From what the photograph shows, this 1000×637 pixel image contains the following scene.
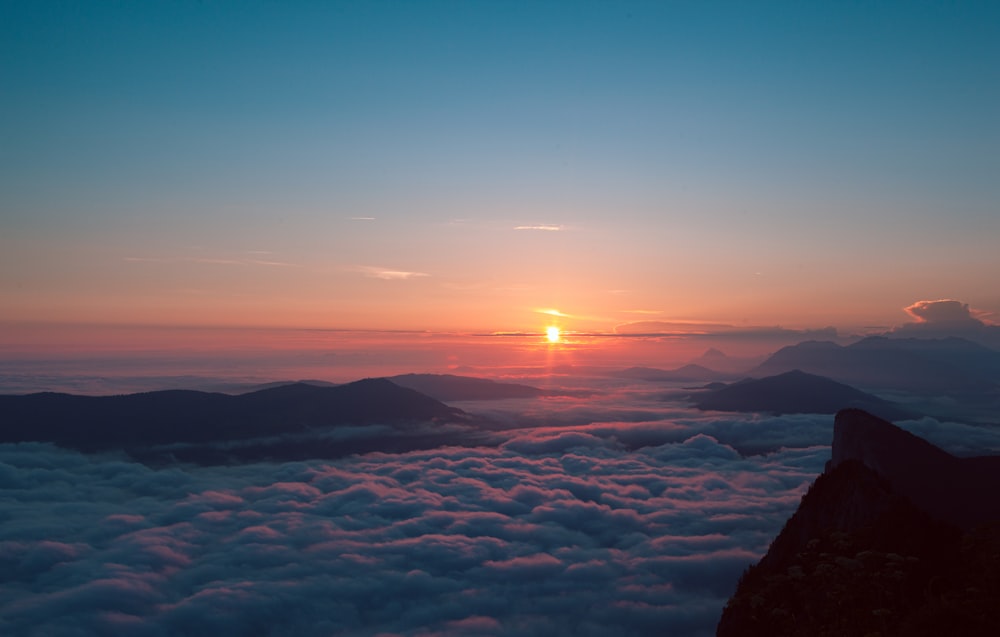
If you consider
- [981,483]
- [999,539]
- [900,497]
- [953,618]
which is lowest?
[981,483]

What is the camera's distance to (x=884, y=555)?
73.4 ft

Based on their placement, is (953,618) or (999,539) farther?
(999,539)

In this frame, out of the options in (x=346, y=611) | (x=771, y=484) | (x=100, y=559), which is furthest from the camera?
(x=771, y=484)

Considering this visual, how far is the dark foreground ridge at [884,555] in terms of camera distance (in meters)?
22.5

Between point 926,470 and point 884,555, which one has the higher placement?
point 884,555

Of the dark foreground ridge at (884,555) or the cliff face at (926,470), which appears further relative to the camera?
the cliff face at (926,470)

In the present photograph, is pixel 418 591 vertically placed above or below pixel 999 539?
below

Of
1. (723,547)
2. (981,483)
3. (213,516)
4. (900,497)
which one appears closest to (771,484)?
(723,547)

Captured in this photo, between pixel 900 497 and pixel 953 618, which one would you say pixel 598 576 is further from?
pixel 953 618

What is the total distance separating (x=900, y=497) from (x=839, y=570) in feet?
101

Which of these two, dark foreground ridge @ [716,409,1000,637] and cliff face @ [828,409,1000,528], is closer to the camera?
dark foreground ridge @ [716,409,1000,637]

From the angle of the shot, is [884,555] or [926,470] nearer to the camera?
[884,555]

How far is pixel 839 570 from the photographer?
2467 centimetres

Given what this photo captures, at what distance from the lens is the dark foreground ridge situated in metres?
22.5
